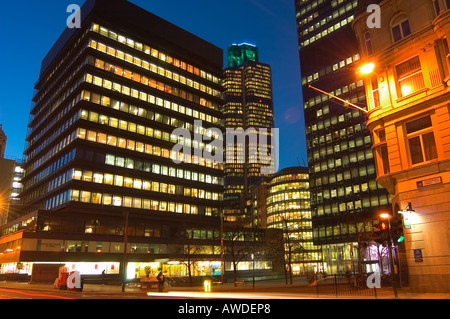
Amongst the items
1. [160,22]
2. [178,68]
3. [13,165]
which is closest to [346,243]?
[178,68]

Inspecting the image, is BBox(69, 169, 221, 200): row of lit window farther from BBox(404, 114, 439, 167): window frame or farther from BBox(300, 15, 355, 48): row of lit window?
BBox(300, 15, 355, 48): row of lit window

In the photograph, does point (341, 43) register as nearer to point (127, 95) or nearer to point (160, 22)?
point (160, 22)

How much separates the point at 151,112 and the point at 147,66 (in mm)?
10649

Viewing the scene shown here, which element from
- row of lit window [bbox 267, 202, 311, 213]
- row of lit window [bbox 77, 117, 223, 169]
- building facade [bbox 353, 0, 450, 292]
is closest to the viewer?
building facade [bbox 353, 0, 450, 292]

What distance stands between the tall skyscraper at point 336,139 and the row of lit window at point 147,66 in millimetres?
30217

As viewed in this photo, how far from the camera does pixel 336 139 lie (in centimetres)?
9406

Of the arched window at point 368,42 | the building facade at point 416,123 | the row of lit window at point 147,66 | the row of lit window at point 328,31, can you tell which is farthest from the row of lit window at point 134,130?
the building facade at point 416,123

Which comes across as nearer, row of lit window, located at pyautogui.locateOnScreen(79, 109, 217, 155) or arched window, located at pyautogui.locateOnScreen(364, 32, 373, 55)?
arched window, located at pyautogui.locateOnScreen(364, 32, 373, 55)

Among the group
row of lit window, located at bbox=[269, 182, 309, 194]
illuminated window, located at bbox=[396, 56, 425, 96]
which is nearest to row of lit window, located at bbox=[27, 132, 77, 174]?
illuminated window, located at bbox=[396, 56, 425, 96]

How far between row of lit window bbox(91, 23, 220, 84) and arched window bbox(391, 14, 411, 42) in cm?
6247

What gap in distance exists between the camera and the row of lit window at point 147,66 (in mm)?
71188

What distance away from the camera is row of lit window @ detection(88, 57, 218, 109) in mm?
71312
